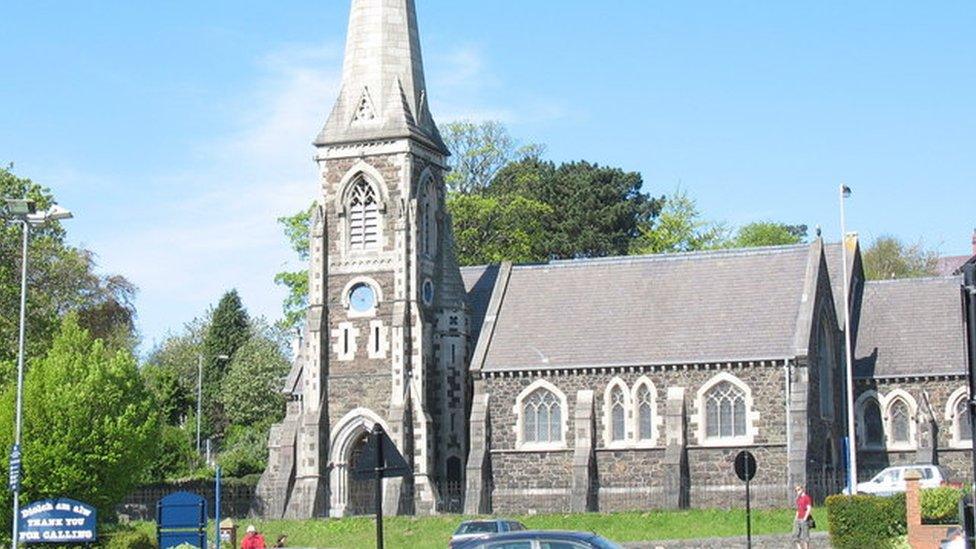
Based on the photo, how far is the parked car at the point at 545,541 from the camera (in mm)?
22844

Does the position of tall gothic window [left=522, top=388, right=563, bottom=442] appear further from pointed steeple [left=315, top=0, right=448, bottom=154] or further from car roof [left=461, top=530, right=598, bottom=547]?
car roof [left=461, top=530, right=598, bottom=547]

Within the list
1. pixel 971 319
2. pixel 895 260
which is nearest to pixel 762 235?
pixel 895 260

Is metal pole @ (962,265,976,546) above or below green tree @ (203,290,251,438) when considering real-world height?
below

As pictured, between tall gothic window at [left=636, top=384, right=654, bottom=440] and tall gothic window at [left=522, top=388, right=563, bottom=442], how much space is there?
9.76 feet

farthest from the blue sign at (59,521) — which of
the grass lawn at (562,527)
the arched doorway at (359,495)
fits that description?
the arched doorway at (359,495)

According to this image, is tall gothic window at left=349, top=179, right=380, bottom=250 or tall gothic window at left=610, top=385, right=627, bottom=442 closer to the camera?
tall gothic window at left=610, top=385, right=627, bottom=442

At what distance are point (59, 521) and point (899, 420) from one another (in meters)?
33.6

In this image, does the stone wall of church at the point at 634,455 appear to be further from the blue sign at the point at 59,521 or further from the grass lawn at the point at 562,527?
the blue sign at the point at 59,521

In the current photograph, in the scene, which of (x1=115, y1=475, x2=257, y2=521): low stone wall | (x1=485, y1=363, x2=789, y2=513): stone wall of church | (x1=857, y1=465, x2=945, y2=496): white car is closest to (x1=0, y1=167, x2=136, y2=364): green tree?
(x1=115, y1=475, x2=257, y2=521): low stone wall

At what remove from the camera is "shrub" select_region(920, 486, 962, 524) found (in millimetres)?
36562

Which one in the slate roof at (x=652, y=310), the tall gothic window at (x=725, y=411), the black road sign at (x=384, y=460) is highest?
the slate roof at (x=652, y=310)

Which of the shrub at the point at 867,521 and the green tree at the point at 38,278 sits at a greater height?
the green tree at the point at 38,278

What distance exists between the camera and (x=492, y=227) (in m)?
83.1

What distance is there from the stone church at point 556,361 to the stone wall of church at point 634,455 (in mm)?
71
